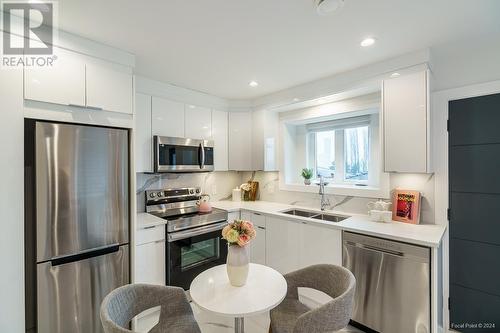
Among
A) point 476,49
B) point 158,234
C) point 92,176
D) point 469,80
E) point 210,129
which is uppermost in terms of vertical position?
point 476,49

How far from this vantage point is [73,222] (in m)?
1.75

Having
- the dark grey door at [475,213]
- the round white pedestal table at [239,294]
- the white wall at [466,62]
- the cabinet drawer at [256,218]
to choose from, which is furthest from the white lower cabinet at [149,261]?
the white wall at [466,62]

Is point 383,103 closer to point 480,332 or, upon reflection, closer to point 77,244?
point 480,332

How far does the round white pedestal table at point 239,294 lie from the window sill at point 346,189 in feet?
5.18

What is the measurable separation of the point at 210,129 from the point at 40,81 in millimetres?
1927

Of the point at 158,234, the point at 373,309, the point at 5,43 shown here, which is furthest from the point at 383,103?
the point at 5,43

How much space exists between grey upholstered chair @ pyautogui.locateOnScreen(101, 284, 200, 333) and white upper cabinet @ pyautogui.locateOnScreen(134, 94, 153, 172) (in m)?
1.48

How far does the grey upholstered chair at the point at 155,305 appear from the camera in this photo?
52.7 inches

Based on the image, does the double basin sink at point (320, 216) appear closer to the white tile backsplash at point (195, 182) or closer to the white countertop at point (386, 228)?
the white countertop at point (386, 228)

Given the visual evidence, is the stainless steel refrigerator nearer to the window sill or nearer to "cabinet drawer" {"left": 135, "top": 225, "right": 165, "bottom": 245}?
"cabinet drawer" {"left": 135, "top": 225, "right": 165, "bottom": 245}

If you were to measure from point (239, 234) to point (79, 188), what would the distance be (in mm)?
1284

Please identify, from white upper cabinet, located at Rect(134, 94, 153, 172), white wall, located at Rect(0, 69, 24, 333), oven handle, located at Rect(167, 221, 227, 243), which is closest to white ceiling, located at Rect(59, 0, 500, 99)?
white upper cabinet, located at Rect(134, 94, 153, 172)

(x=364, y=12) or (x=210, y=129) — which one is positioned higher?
(x=364, y=12)

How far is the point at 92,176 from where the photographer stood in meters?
1.84
